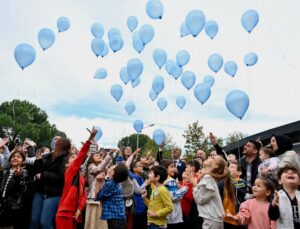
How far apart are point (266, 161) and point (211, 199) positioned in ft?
4.05

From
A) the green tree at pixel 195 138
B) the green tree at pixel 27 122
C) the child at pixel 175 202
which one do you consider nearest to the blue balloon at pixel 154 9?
the child at pixel 175 202

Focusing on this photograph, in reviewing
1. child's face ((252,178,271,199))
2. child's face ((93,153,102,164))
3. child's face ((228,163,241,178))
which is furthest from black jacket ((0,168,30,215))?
child's face ((252,178,271,199))

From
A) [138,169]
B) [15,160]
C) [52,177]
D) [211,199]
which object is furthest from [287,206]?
[15,160]

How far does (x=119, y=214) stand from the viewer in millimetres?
4746

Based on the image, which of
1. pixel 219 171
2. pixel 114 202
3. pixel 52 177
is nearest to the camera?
pixel 219 171

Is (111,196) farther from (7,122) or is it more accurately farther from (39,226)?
(7,122)

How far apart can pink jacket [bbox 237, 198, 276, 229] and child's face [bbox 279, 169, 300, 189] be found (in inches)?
19.7

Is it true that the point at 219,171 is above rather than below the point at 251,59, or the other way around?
below

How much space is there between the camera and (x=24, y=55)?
778 cm

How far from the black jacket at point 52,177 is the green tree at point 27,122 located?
35.5 metres

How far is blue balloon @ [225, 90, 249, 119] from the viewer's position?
693cm

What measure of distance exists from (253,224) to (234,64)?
649 centimetres

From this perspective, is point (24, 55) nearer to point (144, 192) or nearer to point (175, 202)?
point (144, 192)

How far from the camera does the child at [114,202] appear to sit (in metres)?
4.72
